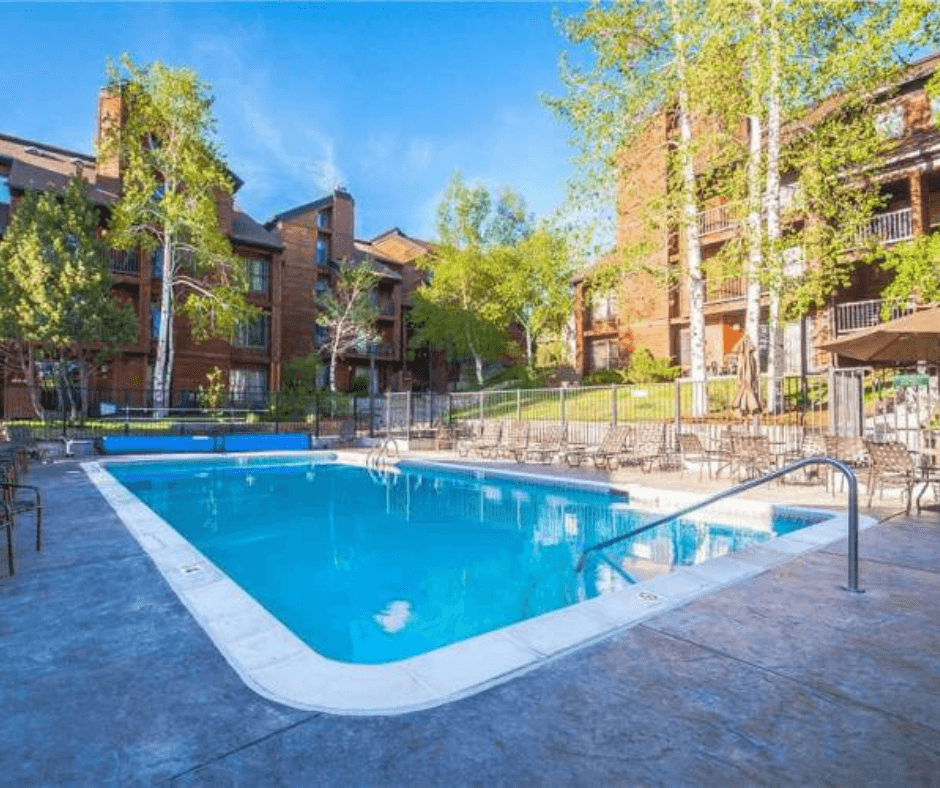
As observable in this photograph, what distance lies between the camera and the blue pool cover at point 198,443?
16.0m

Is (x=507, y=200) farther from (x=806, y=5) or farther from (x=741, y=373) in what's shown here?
(x=741, y=373)

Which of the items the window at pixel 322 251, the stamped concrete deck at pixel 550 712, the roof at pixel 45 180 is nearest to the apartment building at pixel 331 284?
the window at pixel 322 251

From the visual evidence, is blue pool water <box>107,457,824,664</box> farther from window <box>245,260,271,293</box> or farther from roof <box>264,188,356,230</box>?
roof <box>264,188,356,230</box>

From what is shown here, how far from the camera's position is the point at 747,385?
11945 mm

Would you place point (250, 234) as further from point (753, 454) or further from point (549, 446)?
point (753, 454)

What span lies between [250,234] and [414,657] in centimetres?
2861

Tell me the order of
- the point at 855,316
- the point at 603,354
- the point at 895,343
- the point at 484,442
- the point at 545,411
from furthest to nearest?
the point at 603,354, the point at 855,316, the point at 545,411, the point at 484,442, the point at 895,343

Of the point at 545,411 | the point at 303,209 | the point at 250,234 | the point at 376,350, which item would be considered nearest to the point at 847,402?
the point at 545,411

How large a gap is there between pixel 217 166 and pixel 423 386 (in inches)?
743

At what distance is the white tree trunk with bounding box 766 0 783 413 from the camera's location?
567 inches

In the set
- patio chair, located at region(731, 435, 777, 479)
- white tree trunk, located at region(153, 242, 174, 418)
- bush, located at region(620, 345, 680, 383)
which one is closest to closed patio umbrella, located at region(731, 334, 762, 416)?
patio chair, located at region(731, 435, 777, 479)

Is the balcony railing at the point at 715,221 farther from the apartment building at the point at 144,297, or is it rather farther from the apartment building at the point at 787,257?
the apartment building at the point at 144,297

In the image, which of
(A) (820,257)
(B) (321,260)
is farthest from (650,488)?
(B) (321,260)

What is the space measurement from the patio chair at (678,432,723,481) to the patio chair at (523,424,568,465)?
3.05 m
